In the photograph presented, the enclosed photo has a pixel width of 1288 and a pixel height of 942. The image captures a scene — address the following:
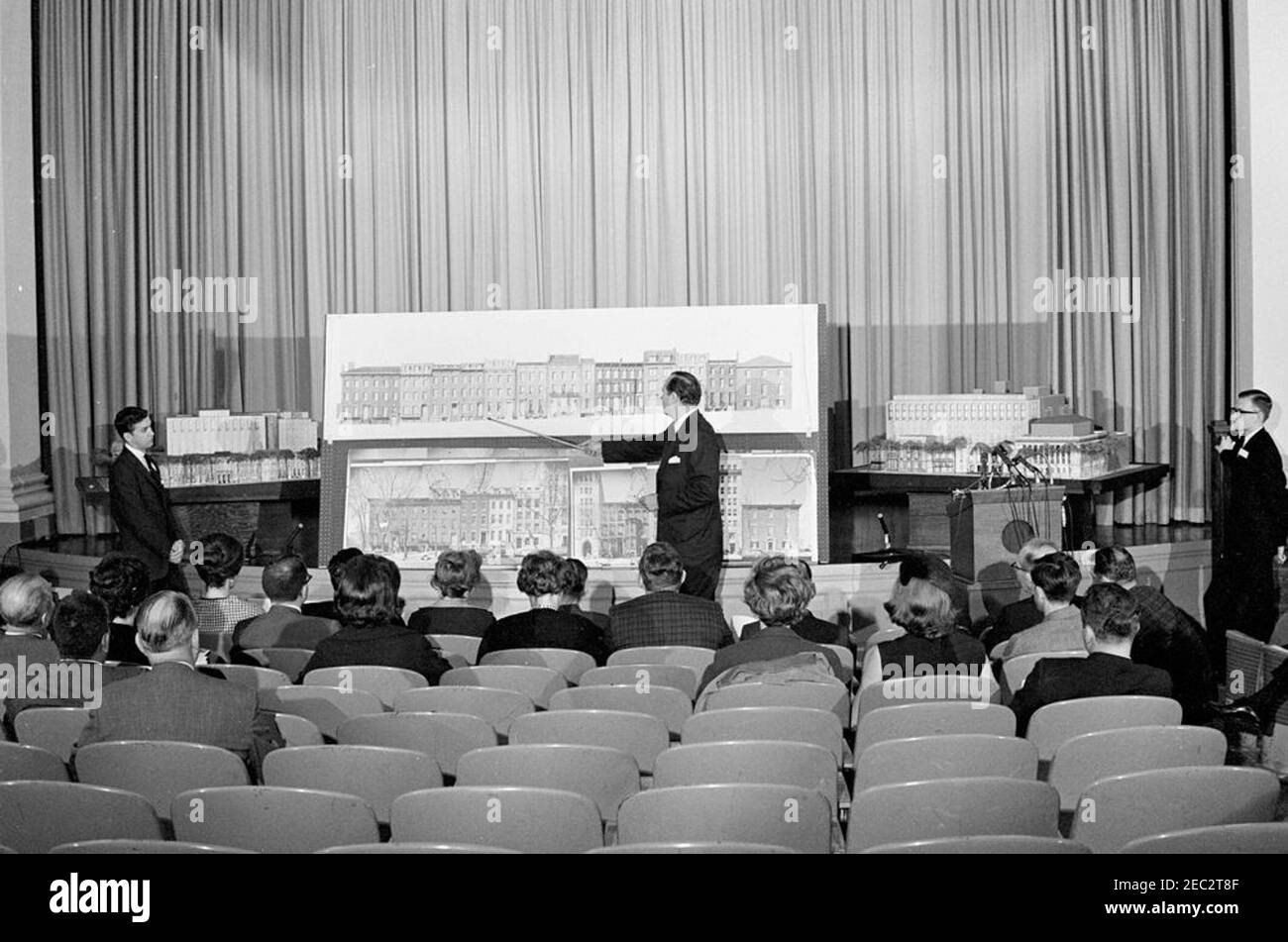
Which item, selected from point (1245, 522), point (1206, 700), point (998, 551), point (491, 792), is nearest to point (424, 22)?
point (998, 551)

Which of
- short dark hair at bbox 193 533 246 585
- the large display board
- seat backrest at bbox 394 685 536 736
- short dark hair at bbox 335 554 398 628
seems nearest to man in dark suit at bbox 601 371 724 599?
the large display board

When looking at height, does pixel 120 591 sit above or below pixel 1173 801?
above

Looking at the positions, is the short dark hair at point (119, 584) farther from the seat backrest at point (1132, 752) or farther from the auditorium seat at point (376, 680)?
the seat backrest at point (1132, 752)

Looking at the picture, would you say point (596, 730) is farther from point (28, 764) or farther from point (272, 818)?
point (28, 764)

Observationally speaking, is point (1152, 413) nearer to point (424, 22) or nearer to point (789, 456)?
point (789, 456)

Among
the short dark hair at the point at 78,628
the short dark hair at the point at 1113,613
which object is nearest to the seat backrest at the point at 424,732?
the short dark hair at the point at 78,628

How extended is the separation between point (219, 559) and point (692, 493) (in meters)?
2.44

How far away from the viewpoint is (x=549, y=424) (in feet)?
27.7

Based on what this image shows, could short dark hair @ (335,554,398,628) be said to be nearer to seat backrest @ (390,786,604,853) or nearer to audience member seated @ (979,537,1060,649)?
seat backrest @ (390,786,604,853)

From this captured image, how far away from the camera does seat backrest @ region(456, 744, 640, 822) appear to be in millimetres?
3559

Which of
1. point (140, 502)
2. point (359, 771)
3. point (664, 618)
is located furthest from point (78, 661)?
point (140, 502)
